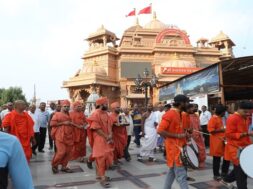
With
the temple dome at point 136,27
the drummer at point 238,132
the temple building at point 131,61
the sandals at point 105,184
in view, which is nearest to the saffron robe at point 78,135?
the sandals at point 105,184

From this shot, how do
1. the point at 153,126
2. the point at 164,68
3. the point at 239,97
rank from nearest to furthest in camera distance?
the point at 153,126
the point at 239,97
the point at 164,68

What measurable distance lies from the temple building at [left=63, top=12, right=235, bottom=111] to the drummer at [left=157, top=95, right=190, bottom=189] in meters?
28.9

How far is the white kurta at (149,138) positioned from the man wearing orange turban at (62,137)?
2.09 metres

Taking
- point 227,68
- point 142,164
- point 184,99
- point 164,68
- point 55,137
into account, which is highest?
point 164,68

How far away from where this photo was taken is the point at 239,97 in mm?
16859

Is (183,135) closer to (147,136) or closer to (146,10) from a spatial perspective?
(147,136)

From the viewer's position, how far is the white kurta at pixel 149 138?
784 centimetres

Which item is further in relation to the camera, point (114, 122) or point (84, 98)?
point (84, 98)

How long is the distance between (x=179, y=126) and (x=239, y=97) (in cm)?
1407

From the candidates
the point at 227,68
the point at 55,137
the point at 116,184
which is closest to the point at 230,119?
the point at 116,184

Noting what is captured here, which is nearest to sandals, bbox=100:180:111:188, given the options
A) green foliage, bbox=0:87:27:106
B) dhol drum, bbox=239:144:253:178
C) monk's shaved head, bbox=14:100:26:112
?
monk's shaved head, bbox=14:100:26:112

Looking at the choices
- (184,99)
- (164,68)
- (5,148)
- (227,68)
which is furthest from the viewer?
(164,68)

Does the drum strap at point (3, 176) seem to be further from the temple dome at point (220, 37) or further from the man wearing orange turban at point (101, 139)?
the temple dome at point (220, 37)

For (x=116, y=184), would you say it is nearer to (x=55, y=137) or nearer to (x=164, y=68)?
(x=55, y=137)
